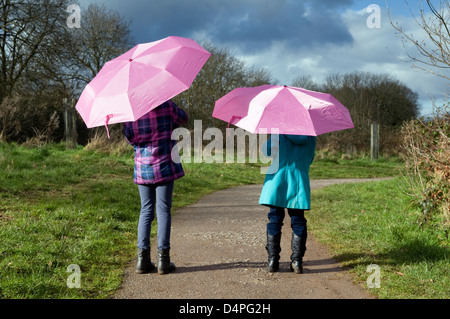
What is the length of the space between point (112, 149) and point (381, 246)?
39.8ft

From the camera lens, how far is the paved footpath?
12.6ft

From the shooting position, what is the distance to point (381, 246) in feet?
17.6

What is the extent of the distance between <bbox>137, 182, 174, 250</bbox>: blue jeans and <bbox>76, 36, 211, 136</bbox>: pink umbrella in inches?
35.9

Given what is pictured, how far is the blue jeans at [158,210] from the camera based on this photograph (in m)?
4.34

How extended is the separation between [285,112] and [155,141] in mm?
1358

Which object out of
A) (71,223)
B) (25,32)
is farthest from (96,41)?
(71,223)

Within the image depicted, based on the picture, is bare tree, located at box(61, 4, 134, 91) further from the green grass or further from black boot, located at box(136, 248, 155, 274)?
black boot, located at box(136, 248, 155, 274)

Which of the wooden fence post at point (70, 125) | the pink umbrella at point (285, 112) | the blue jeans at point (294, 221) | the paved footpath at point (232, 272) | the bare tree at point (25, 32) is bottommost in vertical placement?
the paved footpath at point (232, 272)

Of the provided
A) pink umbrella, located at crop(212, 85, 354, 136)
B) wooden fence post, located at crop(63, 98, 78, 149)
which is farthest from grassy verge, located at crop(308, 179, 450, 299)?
wooden fence post, located at crop(63, 98, 78, 149)

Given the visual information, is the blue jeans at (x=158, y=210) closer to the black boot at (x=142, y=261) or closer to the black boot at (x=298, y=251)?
the black boot at (x=142, y=261)

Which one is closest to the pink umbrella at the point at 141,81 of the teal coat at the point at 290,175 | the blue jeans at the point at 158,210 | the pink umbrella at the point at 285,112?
the pink umbrella at the point at 285,112

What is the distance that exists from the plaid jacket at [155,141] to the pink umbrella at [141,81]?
36 centimetres

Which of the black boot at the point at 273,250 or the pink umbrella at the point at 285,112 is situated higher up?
the pink umbrella at the point at 285,112

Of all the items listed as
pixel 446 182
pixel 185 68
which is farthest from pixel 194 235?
pixel 446 182
